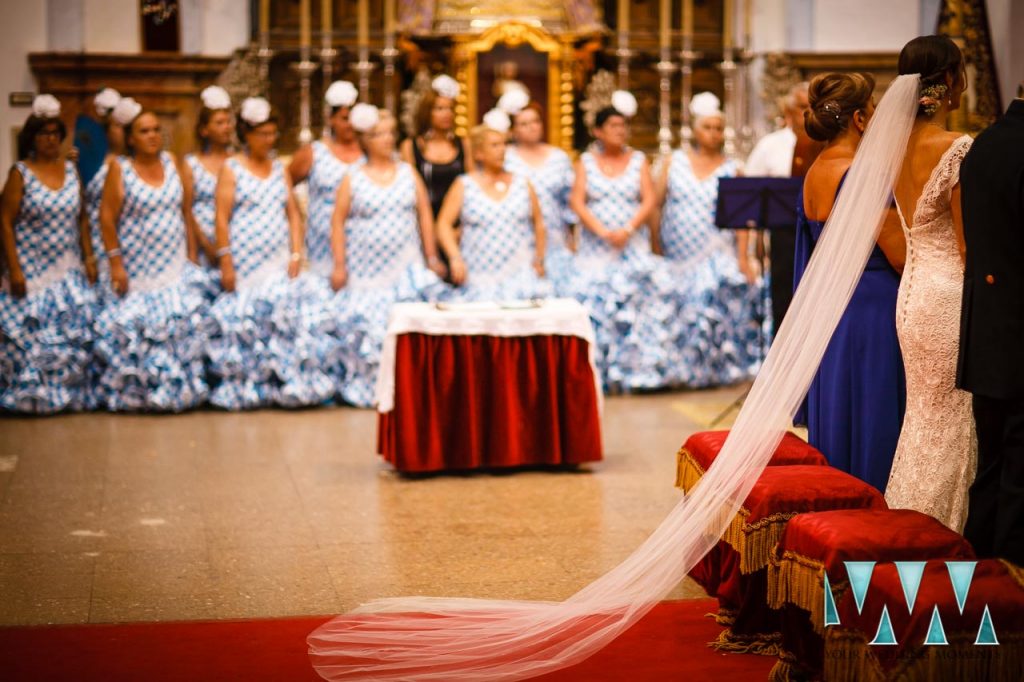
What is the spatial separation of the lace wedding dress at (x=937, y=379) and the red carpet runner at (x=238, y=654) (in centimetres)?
71

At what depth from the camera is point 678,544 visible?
161 inches

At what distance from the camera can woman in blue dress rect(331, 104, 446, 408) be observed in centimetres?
871

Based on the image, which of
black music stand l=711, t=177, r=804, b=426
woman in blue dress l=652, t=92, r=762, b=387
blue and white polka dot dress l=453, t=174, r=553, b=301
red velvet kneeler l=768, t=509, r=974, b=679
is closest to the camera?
red velvet kneeler l=768, t=509, r=974, b=679

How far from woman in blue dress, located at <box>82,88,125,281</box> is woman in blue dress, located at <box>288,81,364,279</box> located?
1.24 metres

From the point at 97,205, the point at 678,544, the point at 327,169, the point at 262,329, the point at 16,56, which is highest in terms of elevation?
the point at 16,56

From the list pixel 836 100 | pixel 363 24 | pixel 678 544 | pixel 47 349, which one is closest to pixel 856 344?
pixel 836 100

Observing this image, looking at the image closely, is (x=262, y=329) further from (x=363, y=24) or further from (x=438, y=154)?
(x=363, y=24)

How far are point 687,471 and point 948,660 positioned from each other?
1431 millimetres

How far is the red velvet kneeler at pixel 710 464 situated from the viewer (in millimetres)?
4441

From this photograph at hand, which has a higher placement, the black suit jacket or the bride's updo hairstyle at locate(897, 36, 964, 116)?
the bride's updo hairstyle at locate(897, 36, 964, 116)

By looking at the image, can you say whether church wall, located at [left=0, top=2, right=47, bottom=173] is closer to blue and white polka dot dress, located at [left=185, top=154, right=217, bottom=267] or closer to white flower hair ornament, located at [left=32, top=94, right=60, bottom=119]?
white flower hair ornament, located at [left=32, top=94, right=60, bottom=119]

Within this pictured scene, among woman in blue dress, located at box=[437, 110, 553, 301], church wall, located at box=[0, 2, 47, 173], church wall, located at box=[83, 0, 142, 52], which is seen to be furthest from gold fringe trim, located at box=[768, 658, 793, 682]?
church wall, located at box=[83, 0, 142, 52]

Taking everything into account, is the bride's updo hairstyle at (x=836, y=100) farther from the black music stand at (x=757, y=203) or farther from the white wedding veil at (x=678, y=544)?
the black music stand at (x=757, y=203)

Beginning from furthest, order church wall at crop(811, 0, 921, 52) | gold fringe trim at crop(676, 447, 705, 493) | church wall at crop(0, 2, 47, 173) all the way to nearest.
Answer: church wall at crop(811, 0, 921, 52)
church wall at crop(0, 2, 47, 173)
gold fringe trim at crop(676, 447, 705, 493)
